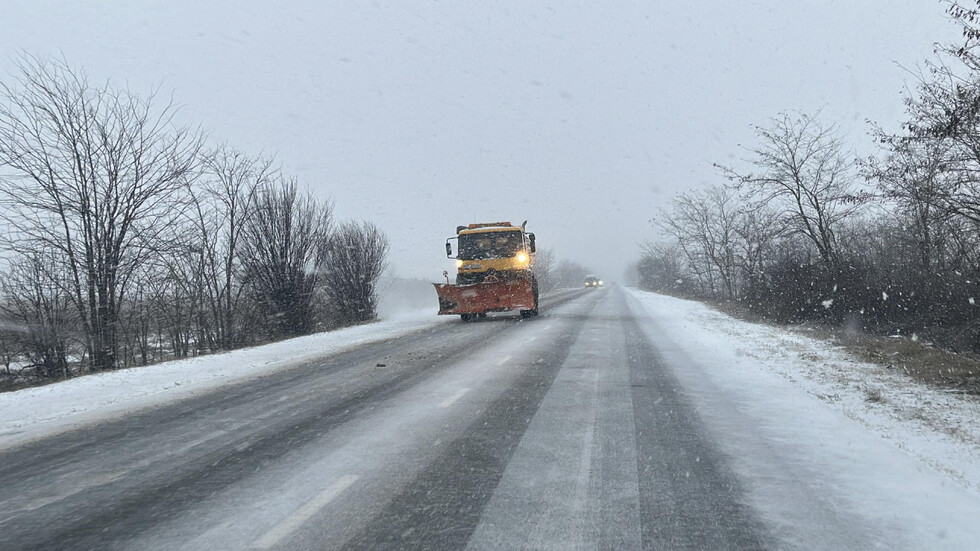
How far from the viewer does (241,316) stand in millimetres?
19562

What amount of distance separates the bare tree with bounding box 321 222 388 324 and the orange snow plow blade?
7.65 meters

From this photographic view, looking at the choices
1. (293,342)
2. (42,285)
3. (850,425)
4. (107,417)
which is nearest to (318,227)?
(293,342)

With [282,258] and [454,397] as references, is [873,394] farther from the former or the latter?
[282,258]

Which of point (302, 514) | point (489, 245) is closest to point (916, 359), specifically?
point (302, 514)

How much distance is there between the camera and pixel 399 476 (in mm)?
3717

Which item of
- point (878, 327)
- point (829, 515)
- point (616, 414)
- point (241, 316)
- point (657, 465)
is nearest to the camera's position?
point (829, 515)

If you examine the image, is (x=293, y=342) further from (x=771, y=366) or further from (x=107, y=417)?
(x=771, y=366)

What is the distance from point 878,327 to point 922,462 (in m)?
10.8

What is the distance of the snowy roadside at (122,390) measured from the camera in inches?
227

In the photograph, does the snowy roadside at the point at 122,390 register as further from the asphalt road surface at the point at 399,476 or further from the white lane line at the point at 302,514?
the white lane line at the point at 302,514

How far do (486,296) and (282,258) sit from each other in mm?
7989

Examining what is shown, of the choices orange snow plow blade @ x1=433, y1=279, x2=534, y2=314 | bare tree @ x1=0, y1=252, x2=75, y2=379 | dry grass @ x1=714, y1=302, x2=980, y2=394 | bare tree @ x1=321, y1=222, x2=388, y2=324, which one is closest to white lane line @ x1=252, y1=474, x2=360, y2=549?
dry grass @ x1=714, y1=302, x2=980, y2=394

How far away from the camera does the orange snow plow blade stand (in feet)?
59.3

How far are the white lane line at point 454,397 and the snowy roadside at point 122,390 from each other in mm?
3462
